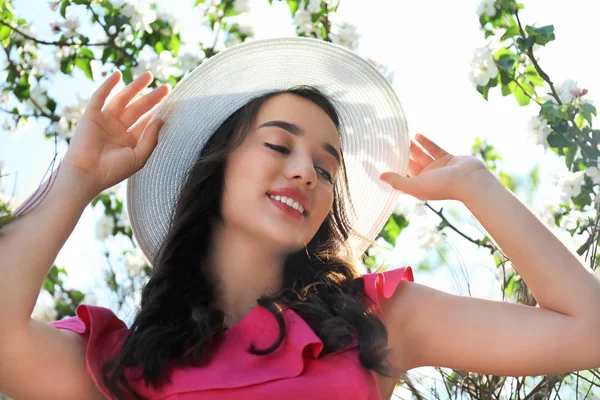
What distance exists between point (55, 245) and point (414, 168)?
0.98 m

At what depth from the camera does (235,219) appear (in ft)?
7.16

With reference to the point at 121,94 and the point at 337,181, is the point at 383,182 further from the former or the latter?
Result: the point at 121,94

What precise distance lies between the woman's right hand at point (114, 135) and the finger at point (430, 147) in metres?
0.68

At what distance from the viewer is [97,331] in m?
2.05

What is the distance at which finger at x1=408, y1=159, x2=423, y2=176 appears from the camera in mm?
2387

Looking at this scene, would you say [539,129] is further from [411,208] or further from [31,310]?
[31,310]

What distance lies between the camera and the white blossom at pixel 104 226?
3.76 metres

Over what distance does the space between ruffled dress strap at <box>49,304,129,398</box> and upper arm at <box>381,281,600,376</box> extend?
0.65 metres

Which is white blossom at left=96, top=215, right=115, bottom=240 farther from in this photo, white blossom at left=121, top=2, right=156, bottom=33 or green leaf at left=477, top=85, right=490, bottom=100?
green leaf at left=477, top=85, right=490, bottom=100

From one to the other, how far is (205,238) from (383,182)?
518mm

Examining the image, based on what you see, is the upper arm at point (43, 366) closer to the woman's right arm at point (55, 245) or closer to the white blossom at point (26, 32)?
the woman's right arm at point (55, 245)

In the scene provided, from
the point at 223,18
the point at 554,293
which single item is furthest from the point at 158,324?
the point at 223,18

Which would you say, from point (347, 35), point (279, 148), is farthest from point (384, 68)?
point (279, 148)

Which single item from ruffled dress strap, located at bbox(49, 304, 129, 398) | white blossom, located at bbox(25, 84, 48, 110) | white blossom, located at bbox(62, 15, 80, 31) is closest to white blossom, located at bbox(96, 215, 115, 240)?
white blossom, located at bbox(25, 84, 48, 110)
